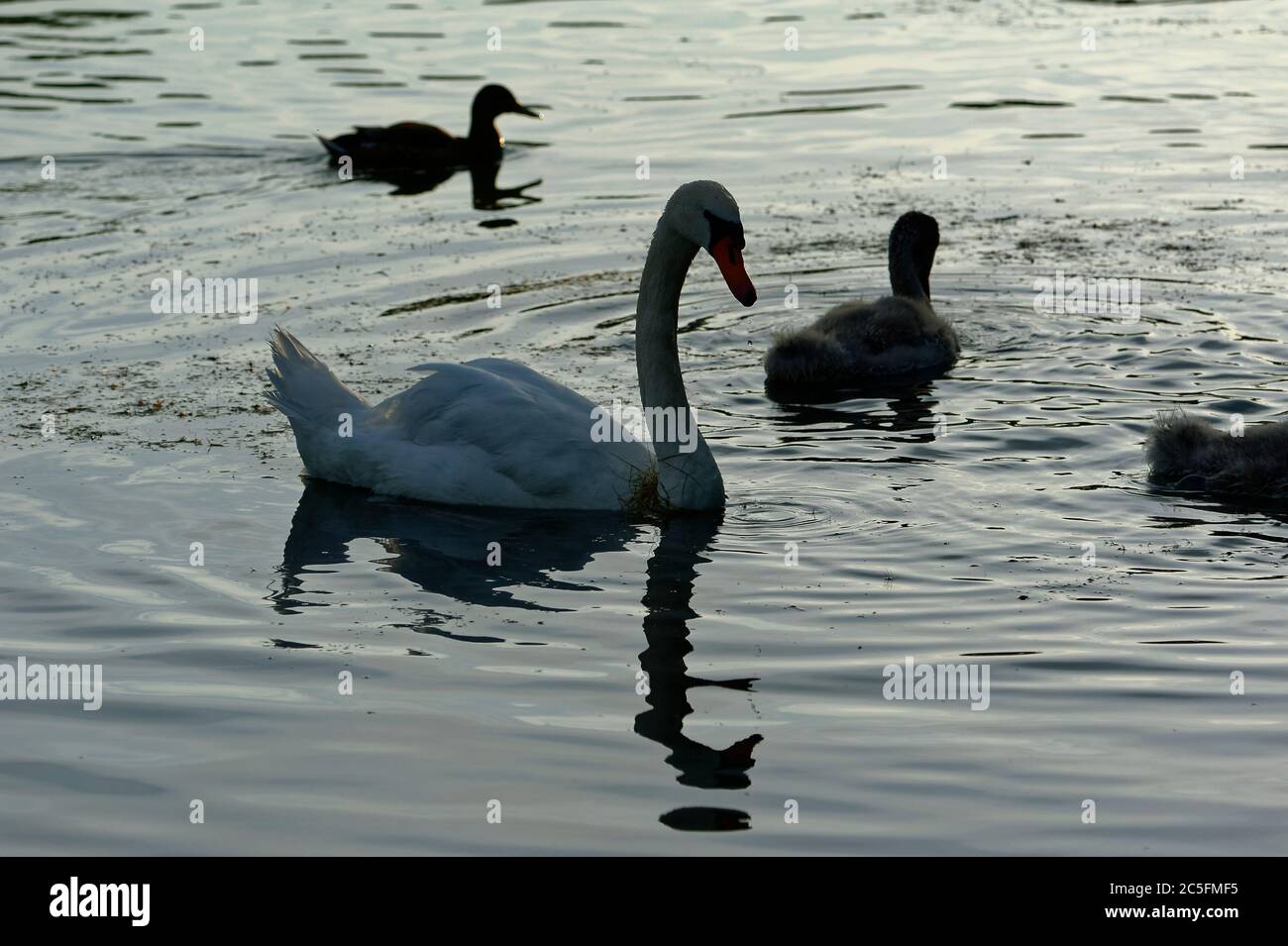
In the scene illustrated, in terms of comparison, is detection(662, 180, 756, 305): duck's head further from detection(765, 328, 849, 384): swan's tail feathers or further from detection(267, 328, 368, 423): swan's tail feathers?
detection(765, 328, 849, 384): swan's tail feathers

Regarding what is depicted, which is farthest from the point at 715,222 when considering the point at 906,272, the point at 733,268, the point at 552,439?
the point at 906,272

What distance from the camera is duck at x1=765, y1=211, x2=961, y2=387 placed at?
11969 millimetres

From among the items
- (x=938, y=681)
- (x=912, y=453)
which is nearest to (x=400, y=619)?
(x=938, y=681)

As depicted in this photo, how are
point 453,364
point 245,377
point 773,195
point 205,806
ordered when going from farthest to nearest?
point 773,195 < point 245,377 < point 453,364 < point 205,806

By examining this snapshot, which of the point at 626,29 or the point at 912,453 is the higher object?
the point at 626,29

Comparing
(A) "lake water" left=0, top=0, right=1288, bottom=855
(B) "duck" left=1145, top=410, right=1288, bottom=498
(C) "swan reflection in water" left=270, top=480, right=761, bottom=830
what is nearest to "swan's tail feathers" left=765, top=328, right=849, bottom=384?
(A) "lake water" left=0, top=0, right=1288, bottom=855

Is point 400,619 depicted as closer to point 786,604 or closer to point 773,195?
point 786,604

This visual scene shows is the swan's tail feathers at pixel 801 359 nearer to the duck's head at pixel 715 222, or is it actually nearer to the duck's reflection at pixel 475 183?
the duck's head at pixel 715 222

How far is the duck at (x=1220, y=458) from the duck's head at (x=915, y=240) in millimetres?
3755

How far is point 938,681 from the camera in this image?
7.38m

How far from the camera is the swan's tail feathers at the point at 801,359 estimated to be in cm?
1193

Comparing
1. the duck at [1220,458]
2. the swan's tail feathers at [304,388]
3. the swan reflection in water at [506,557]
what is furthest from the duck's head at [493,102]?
the duck at [1220,458]
